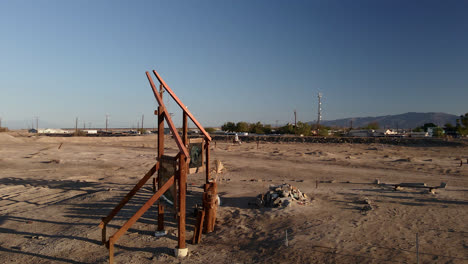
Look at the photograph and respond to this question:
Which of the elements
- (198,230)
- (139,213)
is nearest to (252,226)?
(198,230)

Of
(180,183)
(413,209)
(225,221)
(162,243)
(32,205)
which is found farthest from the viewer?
(32,205)

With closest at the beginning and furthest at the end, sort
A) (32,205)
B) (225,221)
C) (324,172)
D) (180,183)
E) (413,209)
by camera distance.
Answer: (180,183), (225,221), (413,209), (32,205), (324,172)

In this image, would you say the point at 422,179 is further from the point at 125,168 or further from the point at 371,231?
the point at 125,168

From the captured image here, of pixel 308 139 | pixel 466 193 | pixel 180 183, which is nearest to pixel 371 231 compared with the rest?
pixel 180 183

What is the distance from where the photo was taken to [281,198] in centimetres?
856

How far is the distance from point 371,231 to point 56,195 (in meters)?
9.74

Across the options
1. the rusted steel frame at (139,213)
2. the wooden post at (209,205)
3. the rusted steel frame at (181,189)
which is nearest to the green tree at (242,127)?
the wooden post at (209,205)

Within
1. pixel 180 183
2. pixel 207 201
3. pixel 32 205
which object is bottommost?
pixel 32 205

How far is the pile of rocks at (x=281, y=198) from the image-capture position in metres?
8.39

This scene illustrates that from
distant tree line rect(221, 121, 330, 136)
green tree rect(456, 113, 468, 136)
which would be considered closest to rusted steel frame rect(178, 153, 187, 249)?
distant tree line rect(221, 121, 330, 136)

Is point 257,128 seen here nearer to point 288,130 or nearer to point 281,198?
point 288,130

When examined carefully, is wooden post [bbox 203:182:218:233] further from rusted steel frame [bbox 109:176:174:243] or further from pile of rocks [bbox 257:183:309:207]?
pile of rocks [bbox 257:183:309:207]

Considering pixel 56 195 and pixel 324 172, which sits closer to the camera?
pixel 56 195

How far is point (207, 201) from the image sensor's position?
6.60m
